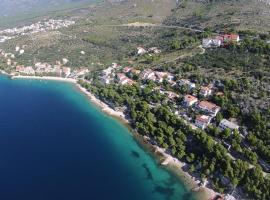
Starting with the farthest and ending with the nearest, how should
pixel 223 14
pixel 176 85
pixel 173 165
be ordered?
pixel 223 14, pixel 176 85, pixel 173 165

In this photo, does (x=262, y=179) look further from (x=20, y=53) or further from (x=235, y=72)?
(x=20, y=53)

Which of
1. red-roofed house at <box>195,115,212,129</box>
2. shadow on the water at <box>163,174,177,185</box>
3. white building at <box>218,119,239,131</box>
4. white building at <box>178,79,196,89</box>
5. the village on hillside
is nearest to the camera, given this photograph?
shadow on the water at <box>163,174,177,185</box>

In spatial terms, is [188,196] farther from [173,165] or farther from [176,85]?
[176,85]

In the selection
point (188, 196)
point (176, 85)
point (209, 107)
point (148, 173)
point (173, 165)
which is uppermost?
point (176, 85)

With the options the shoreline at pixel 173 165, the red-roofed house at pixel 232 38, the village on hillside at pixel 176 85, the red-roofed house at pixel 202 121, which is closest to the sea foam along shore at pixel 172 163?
the shoreline at pixel 173 165

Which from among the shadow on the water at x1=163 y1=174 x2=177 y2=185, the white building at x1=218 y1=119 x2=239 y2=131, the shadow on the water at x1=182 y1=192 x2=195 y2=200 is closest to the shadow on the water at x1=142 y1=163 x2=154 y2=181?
the shadow on the water at x1=163 y1=174 x2=177 y2=185

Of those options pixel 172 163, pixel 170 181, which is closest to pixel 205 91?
pixel 172 163

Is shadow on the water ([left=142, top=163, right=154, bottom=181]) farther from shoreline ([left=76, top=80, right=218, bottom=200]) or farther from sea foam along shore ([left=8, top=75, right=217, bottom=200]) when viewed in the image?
sea foam along shore ([left=8, top=75, right=217, bottom=200])

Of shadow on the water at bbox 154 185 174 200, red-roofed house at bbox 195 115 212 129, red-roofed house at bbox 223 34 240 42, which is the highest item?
red-roofed house at bbox 223 34 240 42
